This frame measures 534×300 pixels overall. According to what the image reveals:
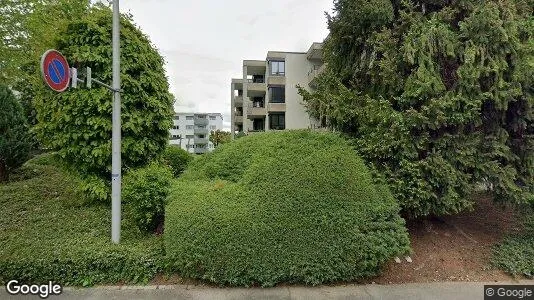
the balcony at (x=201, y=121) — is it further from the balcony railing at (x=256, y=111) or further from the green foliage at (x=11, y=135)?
the green foliage at (x=11, y=135)

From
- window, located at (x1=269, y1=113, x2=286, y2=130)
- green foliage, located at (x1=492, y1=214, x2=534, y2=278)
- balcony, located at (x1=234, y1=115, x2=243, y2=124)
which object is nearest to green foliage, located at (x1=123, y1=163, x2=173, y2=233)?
green foliage, located at (x1=492, y1=214, x2=534, y2=278)

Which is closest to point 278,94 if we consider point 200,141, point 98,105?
point 98,105

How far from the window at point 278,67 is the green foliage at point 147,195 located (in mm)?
23826

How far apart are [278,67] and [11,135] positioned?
22.9 metres

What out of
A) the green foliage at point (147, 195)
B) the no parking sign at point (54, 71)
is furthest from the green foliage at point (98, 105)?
the no parking sign at point (54, 71)

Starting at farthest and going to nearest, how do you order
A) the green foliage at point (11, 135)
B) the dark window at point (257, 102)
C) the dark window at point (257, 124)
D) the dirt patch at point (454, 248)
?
1. the dark window at point (257, 124)
2. the dark window at point (257, 102)
3. the green foliage at point (11, 135)
4. the dirt patch at point (454, 248)

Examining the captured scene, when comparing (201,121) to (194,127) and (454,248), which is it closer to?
(194,127)

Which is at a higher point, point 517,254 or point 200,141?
point 200,141

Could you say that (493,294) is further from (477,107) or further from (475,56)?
(475,56)

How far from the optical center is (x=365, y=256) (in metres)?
3.86

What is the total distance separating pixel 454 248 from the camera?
15.8 ft

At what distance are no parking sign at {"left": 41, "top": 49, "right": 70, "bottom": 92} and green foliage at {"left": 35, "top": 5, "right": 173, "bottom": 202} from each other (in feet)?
4.34

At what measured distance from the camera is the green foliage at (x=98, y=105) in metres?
4.99

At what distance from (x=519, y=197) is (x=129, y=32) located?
24.3 ft
